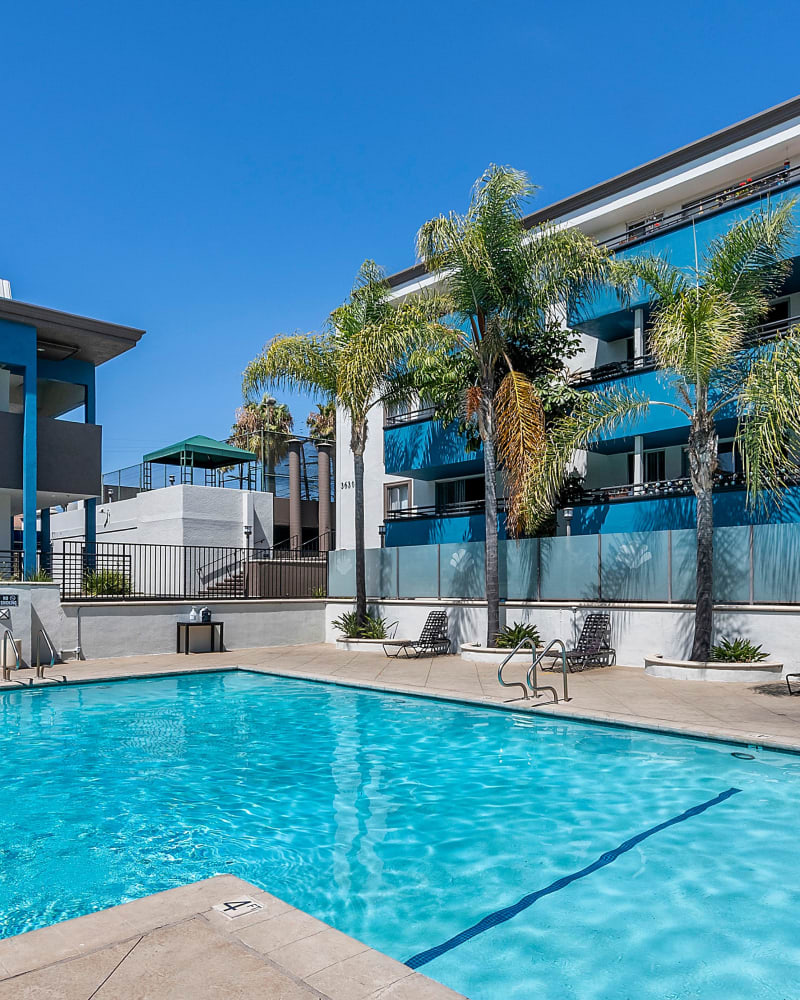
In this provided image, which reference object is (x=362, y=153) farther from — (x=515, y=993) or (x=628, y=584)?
(x=515, y=993)

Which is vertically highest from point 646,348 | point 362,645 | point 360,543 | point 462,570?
point 646,348

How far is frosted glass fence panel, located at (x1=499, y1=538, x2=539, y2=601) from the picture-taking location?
61.0ft

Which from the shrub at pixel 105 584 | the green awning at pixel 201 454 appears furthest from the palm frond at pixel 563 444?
the green awning at pixel 201 454

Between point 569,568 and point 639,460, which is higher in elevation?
point 639,460

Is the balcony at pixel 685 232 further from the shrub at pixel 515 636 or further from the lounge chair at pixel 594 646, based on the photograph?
the shrub at pixel 515 636

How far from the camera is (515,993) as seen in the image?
4.29 metres

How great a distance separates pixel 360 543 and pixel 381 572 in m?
1.92

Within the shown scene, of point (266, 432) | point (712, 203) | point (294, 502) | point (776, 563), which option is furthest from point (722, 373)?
point (266, 432)

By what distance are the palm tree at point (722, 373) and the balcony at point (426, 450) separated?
264 inches

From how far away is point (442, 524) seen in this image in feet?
77.4

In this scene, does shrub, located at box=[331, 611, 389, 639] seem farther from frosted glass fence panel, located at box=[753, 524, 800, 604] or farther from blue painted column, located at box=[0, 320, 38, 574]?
frosted glass fence panel, located at box=[753, 524, 800, 604]

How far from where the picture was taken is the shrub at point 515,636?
58.2 ft

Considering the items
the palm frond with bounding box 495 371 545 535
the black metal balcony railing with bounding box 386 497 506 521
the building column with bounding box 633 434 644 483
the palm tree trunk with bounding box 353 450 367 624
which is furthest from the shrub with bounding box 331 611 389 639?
the building column with bounding box 633 434 644 483

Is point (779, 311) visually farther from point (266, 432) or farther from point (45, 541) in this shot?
point (266, 432)
